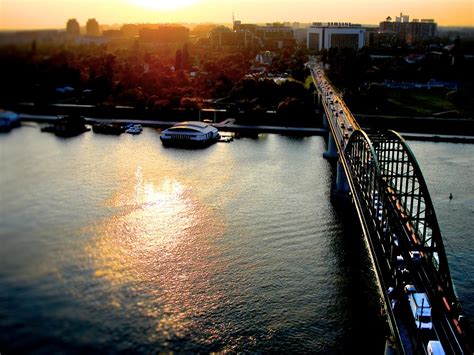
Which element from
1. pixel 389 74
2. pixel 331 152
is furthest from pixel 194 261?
pixel 389 74

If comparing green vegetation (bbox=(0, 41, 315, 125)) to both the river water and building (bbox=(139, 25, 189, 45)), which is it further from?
building (bbox=(139, 25, 189, 45))

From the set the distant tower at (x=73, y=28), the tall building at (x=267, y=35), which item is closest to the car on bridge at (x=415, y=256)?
the distant tower at (x=73, y=28)

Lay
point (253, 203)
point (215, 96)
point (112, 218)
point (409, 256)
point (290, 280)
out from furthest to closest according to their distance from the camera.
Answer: point (215, 96) → point (253, 203) → point (112, 218) → point (290, 280) → point (409, 256)

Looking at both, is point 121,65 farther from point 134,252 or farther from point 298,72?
point 134,252

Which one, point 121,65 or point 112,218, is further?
point 121,65

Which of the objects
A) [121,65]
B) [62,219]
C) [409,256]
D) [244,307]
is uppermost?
[121,65]

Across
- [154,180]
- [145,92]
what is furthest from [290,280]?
[145,92]

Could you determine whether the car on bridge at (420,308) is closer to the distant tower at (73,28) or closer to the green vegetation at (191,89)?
the distant tower at (73,28)
